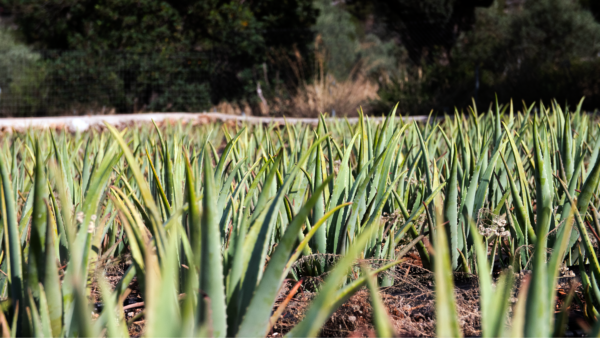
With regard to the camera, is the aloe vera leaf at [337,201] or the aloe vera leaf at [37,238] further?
the aloe vera leaf at [337,201]

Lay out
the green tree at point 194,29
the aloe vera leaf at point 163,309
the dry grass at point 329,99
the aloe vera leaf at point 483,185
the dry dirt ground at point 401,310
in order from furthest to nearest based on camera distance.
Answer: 1. the green tree at point 194,29
2. the dry grass at point 329,99
3. the aloe vera leaf at point 483,185
4. the dry dirt ground at point 401,310
5. the aloe vera leaf at point 163,309

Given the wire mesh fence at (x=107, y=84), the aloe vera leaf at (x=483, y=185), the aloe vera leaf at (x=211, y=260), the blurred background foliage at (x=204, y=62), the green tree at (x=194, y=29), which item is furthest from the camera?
the green tree at (x=194, y=29)

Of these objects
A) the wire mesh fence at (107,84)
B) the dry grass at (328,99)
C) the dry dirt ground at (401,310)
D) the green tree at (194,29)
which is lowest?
the dry dirt ground at (401,310)

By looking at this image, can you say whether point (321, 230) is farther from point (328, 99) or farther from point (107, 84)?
point (107, 84)

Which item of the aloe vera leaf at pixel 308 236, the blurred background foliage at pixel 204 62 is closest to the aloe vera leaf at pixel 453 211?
the aloe vera leaf at pixel 308 236

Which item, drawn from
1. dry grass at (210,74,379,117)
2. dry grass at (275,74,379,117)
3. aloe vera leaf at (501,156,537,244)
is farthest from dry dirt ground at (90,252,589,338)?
dry grass at (275,74,379,117)

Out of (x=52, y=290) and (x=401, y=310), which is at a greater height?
(x=52, y=290)

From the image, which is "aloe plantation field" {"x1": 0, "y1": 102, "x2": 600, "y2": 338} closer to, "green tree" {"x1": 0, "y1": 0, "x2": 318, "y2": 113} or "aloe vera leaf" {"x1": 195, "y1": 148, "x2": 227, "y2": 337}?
"aloe vera leaf" {"x1": 195, "y1": 148, "x2": 227, "y2": 337}

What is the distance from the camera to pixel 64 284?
68 centimetres

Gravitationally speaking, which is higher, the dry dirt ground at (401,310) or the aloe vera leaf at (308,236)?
the aloe vera leaf at (308,236)

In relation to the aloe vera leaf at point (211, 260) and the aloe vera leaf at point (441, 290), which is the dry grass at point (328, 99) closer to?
the aloe vera leaf at point (211, 260)

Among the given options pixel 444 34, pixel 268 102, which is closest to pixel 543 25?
pixel 444 34

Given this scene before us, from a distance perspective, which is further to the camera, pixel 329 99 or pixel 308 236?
pixel 329 99

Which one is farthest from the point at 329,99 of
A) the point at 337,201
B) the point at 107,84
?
the point at 337,201
